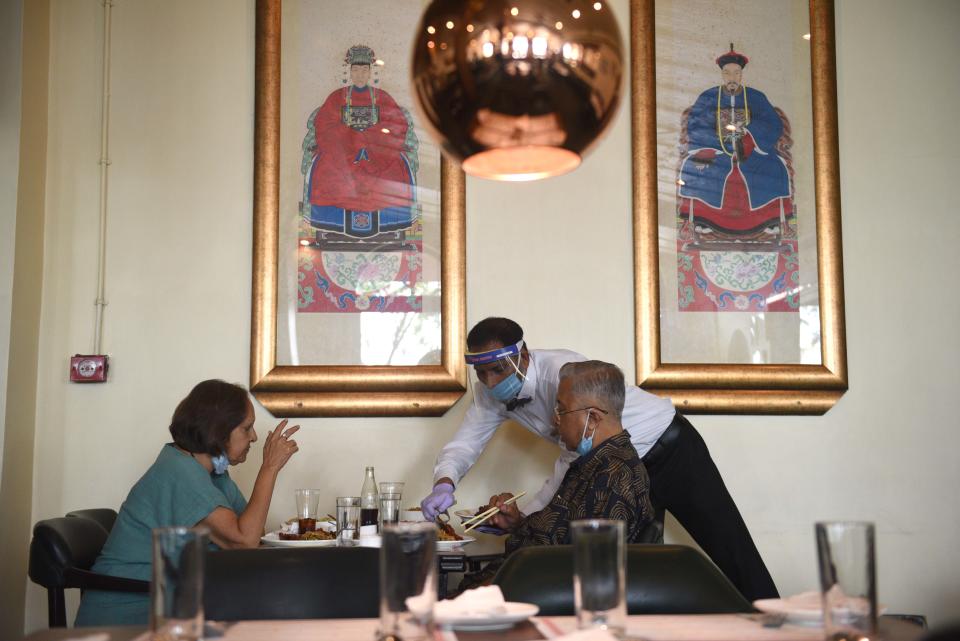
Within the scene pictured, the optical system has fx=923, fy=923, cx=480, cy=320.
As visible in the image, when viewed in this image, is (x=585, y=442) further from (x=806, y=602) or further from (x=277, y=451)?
(x=806, y=602)

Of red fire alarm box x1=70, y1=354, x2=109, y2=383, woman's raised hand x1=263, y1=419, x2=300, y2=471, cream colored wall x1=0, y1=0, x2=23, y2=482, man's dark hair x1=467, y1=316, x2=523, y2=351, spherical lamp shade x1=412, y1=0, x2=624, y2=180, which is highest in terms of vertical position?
cream colored wall x1=0, y1=0, x2=23, y2=482

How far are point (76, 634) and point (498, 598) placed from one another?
0.69 meters

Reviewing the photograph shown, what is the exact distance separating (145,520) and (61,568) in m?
0.25

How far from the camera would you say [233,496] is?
3.10 meters

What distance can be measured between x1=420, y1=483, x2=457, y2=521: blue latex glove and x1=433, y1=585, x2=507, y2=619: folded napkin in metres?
1.46

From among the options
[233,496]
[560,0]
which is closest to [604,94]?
[560,0]

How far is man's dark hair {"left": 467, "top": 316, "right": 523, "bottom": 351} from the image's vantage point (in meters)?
3.16

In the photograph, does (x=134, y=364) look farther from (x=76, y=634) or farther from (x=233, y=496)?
(x=76, y=634)

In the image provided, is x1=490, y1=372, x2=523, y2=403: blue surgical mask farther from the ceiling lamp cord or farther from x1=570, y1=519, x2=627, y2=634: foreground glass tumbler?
x1=570, y1=519, x2=627, y2=634: foreground glass tumbler

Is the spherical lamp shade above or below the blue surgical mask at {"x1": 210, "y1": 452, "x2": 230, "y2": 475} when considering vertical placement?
above

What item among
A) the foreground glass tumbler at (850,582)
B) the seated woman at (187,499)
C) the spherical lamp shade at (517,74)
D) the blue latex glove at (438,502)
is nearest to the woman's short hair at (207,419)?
the seated woman at (187,499)

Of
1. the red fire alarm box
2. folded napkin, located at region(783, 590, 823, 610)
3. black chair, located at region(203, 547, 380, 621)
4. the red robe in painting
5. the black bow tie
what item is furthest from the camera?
the red robe in painting

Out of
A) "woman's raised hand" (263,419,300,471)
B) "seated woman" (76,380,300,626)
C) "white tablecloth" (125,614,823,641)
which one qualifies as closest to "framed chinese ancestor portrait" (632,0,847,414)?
"woman's raised hand" (263,419,300,471)

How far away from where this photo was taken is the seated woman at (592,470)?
241 cm
